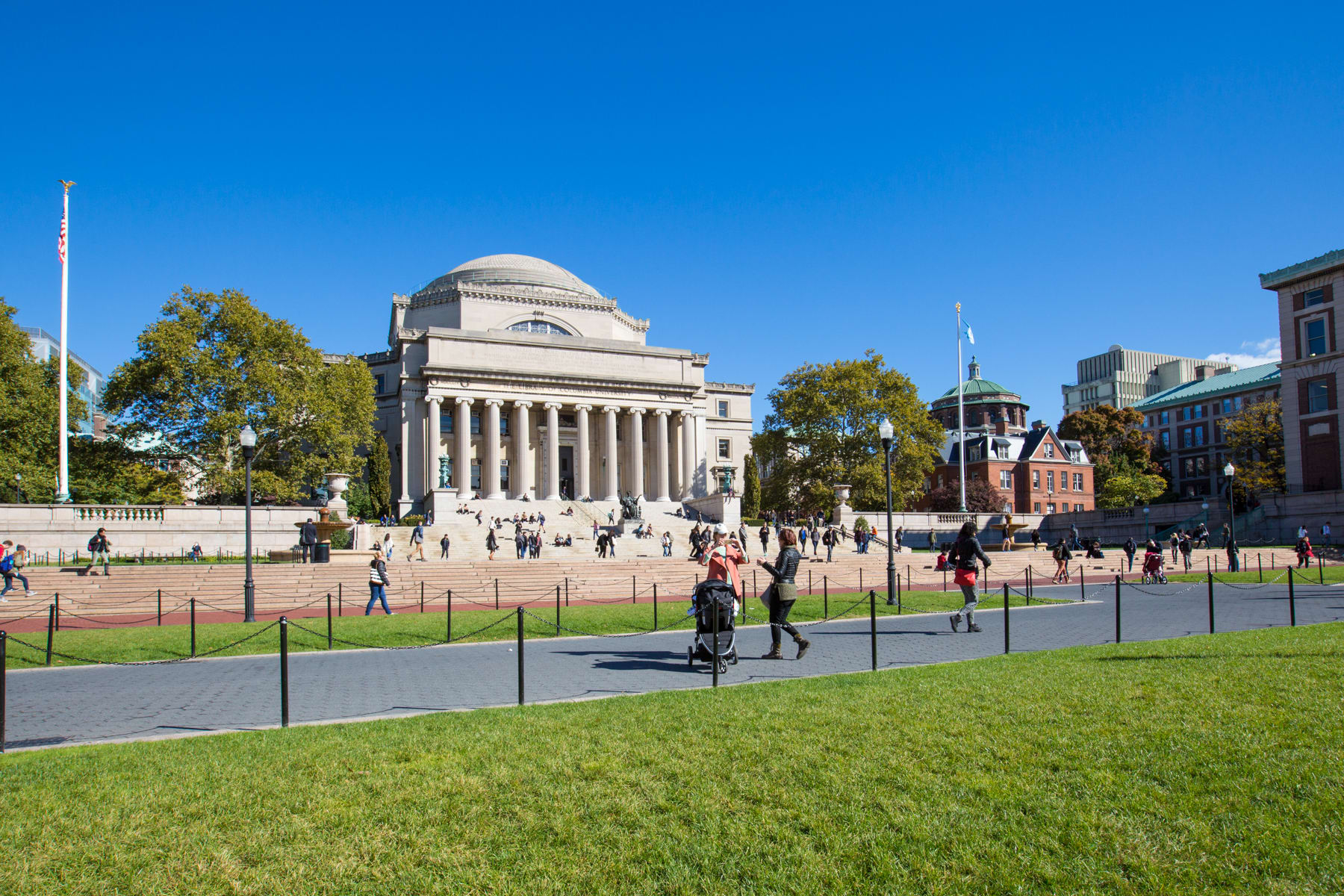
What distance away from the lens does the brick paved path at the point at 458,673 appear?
1018 cm

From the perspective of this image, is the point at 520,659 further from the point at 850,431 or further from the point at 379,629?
the point at 850,431

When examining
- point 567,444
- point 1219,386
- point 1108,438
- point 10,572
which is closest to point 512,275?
point 567,444

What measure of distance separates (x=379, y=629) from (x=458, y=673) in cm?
678

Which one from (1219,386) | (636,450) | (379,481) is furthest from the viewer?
(1219,386)

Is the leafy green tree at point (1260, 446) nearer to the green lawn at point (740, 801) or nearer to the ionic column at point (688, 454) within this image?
the ionic column at point (688, 454)

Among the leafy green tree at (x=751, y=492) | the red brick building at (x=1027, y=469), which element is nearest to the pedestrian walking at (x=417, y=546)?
the leafy green tree at (x=751, y=492)

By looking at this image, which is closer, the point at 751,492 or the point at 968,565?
the point at 968,565

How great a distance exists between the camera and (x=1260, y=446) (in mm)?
71312

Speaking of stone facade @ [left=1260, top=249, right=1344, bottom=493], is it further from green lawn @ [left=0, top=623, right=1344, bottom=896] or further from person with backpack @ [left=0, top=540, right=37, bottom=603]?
person with backpack @ [left=0, top=540, right=37, bottom=603]

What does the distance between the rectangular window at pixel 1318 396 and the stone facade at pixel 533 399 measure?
1471 inches

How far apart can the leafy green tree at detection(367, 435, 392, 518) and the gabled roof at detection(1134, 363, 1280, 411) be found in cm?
8210

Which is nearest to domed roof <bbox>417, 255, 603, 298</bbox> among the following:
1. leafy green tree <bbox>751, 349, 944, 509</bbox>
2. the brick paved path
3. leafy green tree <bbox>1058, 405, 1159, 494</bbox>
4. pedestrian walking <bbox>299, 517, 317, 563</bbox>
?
leafy green tree <bbox>751, 349, 944, 509</bbox>

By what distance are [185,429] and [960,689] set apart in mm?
50903

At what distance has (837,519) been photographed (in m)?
56.2
